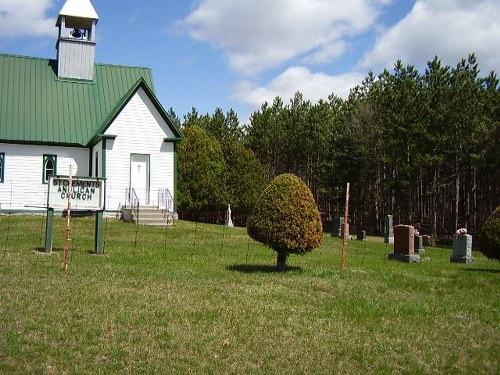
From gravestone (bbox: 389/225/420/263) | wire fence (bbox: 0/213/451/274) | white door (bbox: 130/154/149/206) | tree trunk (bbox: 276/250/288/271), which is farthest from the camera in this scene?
white door (bbox: 130/154/149/206)

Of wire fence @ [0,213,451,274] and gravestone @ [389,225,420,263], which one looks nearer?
wire fence @ [0,213,451,274]

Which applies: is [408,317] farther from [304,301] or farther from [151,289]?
[151,289]

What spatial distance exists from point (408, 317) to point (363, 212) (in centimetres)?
4158

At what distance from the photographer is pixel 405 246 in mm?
18359

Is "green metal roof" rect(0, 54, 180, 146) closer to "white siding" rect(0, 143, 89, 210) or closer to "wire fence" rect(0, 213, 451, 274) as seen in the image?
"white siding" rect(0, 143, 89, 210)

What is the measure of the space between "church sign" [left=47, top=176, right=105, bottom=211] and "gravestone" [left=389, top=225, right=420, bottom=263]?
9996 mm

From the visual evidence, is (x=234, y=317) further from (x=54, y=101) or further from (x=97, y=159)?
(x=54, y=101)

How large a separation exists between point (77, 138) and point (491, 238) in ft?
66.9

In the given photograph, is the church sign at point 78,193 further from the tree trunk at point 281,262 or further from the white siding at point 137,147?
the white siding at point 137,147

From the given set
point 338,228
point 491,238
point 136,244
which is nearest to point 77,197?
point 136,244

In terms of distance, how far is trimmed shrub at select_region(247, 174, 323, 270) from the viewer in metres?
12.3

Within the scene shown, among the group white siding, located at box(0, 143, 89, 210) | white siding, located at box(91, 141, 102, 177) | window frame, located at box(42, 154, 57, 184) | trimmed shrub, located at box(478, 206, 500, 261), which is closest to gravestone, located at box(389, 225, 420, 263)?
trimmed shrub, located at box(478, 206, 500, 261)

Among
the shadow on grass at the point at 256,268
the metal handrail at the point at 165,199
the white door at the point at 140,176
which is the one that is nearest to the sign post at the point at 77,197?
the shadow on grass at the point at 256,268

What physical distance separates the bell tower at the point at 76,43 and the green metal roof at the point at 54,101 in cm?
59
